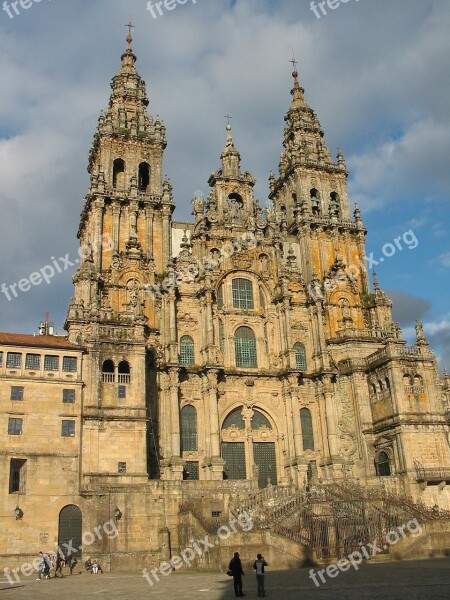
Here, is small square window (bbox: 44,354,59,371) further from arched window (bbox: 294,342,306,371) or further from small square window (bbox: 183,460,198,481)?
arched window (bbox: 294,342,306,371)

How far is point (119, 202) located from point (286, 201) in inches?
717

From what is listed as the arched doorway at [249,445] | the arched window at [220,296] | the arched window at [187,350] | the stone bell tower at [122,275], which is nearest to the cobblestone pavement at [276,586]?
the stone bell tower at [122,275]

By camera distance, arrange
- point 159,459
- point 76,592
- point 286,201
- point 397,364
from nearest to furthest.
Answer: point 76,592
point 159,459
point 397,364
point 286,201

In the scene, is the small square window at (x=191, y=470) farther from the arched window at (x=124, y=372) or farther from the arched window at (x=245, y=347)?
the arched window at (x=245, y=347)

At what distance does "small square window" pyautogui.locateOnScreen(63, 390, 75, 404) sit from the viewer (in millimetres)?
39500

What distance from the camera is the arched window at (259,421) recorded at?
1957 inches

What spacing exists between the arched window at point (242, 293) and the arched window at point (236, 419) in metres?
8.61

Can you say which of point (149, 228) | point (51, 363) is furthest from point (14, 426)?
point (149, 228)

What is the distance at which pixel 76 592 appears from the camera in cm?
2466

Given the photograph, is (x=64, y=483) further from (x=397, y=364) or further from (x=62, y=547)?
(x=397, y=364)

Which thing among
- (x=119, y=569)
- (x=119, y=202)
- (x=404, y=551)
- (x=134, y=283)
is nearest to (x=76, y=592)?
(x=119, y=569)

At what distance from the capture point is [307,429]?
50719mm

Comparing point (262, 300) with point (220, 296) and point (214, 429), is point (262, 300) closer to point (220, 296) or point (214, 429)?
point (220, 296)

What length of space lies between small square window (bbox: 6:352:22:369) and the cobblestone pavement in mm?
12053
